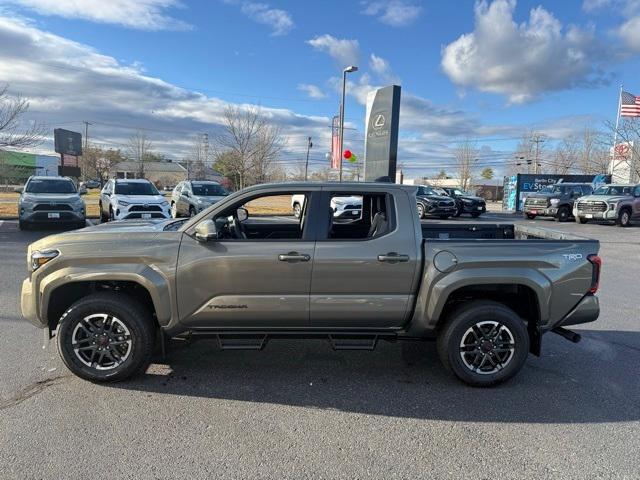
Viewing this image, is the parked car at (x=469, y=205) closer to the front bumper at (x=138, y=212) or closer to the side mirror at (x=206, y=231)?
the front bumper at (x=138, y=212)

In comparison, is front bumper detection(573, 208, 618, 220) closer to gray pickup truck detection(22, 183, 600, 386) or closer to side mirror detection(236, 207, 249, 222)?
gray pickup truck detection(22, 183, 600, 386)

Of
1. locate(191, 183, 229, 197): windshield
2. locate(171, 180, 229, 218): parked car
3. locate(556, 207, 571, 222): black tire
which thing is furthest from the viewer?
locate(556, 207, 571, 222): black tire

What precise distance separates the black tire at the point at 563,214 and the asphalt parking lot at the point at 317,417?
69.6 feet

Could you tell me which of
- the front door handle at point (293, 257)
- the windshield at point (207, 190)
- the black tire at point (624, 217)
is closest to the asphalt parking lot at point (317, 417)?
the front door handle at point (293, 257)

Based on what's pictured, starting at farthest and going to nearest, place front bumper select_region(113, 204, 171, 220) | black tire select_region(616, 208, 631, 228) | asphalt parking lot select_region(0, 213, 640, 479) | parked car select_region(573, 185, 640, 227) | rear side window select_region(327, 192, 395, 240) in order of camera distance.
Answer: black tire select_region(616, 208, 631, 228) < parked car select_region(573, 185, 640, 227) < front bumper select_region(113, 204, 171, 220) < rear side window select_region(327, 192, 395, 240) < asphalt parking lot select_region(0, 213, 640, 479)

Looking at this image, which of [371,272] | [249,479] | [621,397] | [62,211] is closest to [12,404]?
[249,479]

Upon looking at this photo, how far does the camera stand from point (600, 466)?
2908mm

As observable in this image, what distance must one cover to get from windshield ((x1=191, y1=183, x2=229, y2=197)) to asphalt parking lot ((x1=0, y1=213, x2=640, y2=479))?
45.6 feet

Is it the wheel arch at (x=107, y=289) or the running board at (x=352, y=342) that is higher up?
the wheel arch at (x=107, y=289)

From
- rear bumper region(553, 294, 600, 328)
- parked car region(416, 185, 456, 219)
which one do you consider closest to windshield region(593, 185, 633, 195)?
parked car region(416, 185, 456, 219)

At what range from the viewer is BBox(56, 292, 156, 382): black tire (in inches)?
150

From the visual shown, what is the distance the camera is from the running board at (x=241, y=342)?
3.95 m

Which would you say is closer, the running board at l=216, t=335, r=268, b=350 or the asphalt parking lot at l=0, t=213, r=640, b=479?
the asphalt parking lot at l=0, t=213, r=640, b=479

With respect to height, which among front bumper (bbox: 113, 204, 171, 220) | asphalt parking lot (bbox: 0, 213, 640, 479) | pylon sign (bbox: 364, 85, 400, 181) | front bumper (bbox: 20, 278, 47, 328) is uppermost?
pylon sign (bbox: 364, 85, 400, 181)
